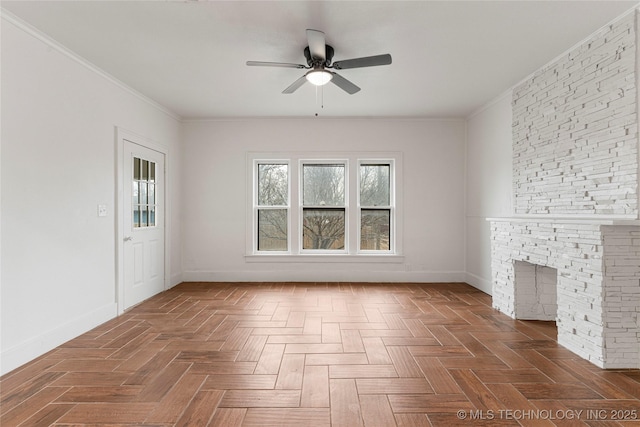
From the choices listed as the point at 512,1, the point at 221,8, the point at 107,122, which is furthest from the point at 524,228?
the point at 107,122

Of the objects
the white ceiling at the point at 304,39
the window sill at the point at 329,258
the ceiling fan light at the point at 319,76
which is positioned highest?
the white ceiling at the point at 304,39

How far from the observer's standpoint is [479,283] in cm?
506

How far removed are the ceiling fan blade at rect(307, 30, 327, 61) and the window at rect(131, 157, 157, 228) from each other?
9.00 ft

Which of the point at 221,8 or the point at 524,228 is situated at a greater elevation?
the point at 221,8

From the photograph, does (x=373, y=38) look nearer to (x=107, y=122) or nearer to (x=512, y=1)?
(x=512, y=1)

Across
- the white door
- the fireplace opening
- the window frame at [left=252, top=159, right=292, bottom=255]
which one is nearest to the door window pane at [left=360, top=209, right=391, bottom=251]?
the window frame at [left=252, top=159, right=292, bottom=255]

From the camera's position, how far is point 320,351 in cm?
287

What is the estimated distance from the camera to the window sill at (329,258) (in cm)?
557

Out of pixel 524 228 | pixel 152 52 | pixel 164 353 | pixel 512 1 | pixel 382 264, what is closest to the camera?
pixel 512 1

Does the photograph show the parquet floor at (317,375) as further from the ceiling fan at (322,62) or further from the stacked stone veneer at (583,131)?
the ceiling fan at (322,62)

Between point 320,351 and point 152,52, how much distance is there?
3.08 meters

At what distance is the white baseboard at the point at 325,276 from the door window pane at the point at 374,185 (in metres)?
1.15

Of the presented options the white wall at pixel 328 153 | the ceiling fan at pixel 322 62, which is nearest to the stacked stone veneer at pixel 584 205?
the white wall at pixel 328 153

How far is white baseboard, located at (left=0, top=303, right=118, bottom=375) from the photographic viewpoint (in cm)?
255
